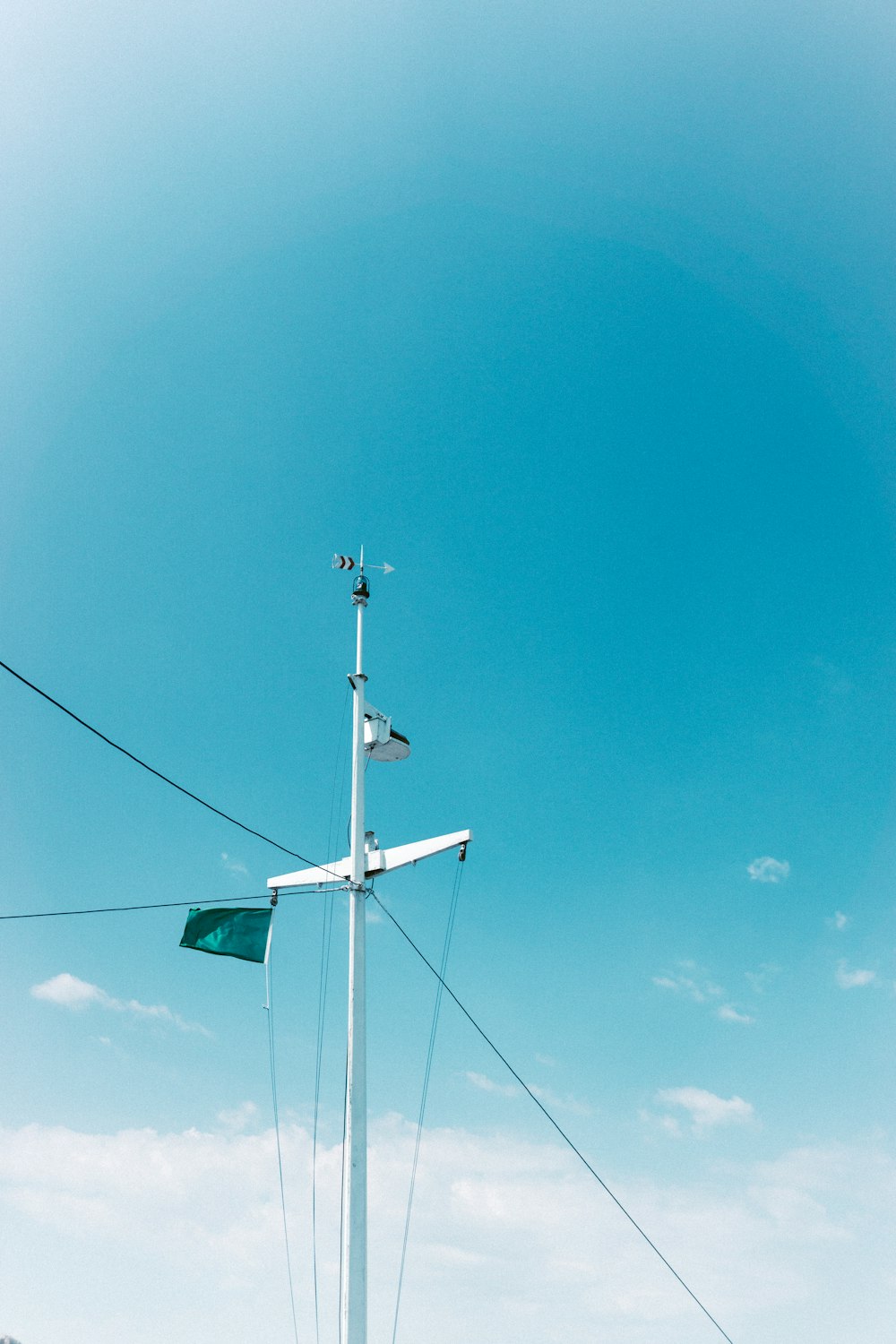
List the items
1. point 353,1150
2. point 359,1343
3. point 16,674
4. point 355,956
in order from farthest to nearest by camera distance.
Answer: point 355,956 → point 353,1150 → point 359,1343 → point 16,674

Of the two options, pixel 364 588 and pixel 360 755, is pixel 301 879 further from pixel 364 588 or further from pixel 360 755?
pixel 364 588

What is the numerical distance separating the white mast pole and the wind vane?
0.03 feet

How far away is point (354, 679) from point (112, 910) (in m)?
5.70

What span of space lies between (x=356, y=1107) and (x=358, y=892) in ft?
10.7

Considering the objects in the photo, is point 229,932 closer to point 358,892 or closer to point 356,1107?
point 358,892

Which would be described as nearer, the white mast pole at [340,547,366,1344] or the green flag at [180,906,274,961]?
the white mast pole at [340,547,366,1344]

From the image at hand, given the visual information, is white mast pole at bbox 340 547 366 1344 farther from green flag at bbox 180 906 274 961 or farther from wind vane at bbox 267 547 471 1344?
green flag at bbox 180 906 274 961

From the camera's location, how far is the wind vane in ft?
42.3

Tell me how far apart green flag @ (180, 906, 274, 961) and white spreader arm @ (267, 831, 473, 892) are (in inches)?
32.9

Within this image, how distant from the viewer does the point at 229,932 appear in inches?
621

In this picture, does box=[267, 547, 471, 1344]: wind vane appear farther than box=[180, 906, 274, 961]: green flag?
No

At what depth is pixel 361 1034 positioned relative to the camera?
1433cm

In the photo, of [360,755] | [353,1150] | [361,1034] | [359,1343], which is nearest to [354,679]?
[360,755]

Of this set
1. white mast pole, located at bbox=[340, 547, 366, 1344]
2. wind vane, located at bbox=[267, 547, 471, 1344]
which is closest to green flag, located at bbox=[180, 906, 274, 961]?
wind vane, located at bbox=[267, 547, 471, 1344]
